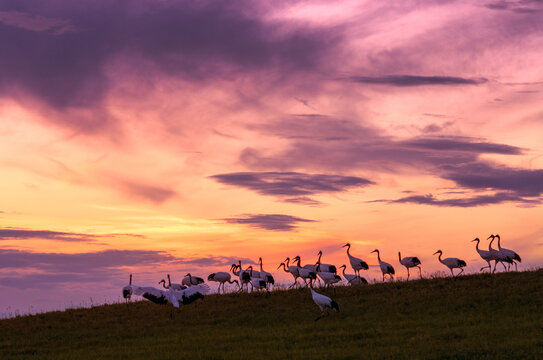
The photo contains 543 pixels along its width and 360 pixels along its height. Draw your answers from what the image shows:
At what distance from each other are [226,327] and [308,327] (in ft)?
16.4

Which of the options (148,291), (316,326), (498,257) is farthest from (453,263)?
(148,291)

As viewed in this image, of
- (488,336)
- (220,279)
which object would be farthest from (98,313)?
(488,336)

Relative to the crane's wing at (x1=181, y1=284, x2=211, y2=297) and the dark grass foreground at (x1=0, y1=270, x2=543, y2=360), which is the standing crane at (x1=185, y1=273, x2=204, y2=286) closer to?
the dark grass foreground at (x1=0, y1=270, x2=543, y2=360)

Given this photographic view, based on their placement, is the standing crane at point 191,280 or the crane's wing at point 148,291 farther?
the standing crane at point 191,280

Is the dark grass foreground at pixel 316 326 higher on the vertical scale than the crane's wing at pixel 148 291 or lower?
lower

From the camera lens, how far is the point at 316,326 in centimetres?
3269

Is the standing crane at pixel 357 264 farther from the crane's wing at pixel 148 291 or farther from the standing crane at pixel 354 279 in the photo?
the crane's wing at pixel 148 291

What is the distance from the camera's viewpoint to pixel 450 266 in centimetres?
4428

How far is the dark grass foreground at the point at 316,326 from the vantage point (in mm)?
26328

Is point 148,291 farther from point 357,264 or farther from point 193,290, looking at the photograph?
point 357,264

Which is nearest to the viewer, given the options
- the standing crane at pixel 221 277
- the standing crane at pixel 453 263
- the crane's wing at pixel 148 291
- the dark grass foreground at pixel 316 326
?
the dark grass foreground at pixel 316 326

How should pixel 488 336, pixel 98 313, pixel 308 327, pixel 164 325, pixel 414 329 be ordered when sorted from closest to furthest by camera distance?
1. pixel 488 336
2. pixel 414 329
3. pixel 308 327
4. pixel 164 325
5. pixel 98 313

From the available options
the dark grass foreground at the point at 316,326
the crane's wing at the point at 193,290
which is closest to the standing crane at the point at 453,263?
the dark grass foreground at the point at 316,326

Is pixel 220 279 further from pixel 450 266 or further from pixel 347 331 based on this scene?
pixel 347 331
